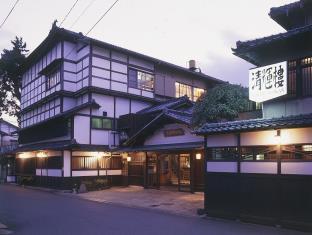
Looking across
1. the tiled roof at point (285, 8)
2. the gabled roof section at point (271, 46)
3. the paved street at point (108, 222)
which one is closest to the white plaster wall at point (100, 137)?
the paved street at point (108, 222)

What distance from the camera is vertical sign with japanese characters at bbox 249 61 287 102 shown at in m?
14.7

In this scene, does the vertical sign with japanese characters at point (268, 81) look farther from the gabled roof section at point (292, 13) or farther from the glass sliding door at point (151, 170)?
the glass sliding door at point (151, 170)

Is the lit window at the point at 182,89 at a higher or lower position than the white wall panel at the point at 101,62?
lower

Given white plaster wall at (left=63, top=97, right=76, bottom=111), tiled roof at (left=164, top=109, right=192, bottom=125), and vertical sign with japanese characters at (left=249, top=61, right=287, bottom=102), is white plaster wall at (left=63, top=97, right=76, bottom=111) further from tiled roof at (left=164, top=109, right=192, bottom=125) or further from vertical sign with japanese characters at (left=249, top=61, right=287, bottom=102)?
vertical sign with japanese characters at (left=249, top=61, right=287, bottom=102)

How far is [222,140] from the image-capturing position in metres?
16.1

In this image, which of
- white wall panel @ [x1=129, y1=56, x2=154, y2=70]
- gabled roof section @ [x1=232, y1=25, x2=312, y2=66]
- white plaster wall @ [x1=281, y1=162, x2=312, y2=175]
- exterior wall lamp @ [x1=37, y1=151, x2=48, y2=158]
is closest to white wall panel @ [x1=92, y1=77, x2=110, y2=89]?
white wall panel @ [x1=129, y1=56, x2=154, y2=70]

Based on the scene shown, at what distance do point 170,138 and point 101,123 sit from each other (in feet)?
23.7

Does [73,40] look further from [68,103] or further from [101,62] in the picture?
[68,103]

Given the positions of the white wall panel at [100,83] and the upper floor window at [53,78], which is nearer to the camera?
the white wall panel at [100,83]

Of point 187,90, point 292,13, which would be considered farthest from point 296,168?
point 187,90

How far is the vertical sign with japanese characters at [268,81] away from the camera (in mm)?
14672

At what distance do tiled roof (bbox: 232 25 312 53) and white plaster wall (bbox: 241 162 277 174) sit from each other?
5.12 meters

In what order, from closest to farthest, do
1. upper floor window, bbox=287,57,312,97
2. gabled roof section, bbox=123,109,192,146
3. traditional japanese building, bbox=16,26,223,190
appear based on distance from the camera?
upper floor window, bbox=287,57,312,97
gabled roof section, bbox=123,109,192,146
traditional japanese building, bbox=16,26,223,190

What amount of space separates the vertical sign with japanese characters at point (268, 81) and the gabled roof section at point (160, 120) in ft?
29.1
